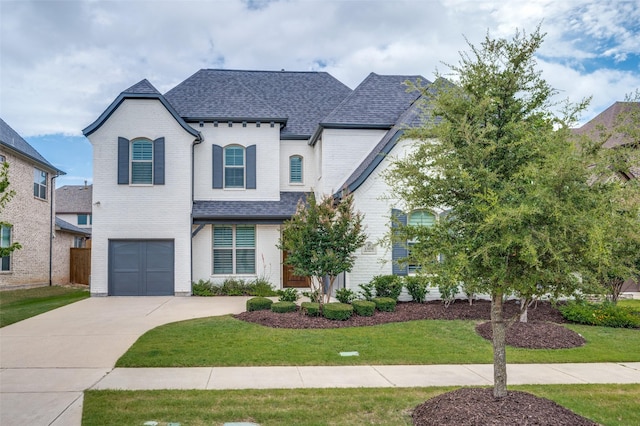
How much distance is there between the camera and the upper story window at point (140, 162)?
1858 cm

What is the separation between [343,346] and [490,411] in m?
4.62

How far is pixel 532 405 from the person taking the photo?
5793mm

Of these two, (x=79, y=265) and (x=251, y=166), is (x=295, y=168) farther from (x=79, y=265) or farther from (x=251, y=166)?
(x=79, y=265)

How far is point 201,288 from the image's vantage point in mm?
18703

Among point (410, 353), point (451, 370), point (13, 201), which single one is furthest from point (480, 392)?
point (13, 201)

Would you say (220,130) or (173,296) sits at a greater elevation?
(220,130)

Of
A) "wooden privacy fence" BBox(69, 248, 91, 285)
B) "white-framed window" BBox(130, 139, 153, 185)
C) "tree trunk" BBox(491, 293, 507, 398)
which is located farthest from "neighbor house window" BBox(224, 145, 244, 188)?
"tree trunk" BBox(491, 293, 507, 398)

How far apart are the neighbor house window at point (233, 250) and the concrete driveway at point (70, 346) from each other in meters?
1.81

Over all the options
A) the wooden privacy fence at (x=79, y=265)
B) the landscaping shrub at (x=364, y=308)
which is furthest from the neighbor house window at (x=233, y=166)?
the wooden privacy fence at (x=79, y=265)

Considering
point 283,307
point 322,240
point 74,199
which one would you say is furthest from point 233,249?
point 74,199

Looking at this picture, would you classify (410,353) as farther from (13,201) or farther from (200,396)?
(13,201)

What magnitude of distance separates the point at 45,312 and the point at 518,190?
14.3 metres

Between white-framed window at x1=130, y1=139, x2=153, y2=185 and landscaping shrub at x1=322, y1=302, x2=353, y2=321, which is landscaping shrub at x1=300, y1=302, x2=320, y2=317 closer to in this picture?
landscaping shrub at x1=322, y1=302, x2=353, y2=321

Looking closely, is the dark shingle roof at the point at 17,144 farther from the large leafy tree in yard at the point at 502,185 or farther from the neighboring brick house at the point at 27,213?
the large leafy tree in yard at the point at 502,185
